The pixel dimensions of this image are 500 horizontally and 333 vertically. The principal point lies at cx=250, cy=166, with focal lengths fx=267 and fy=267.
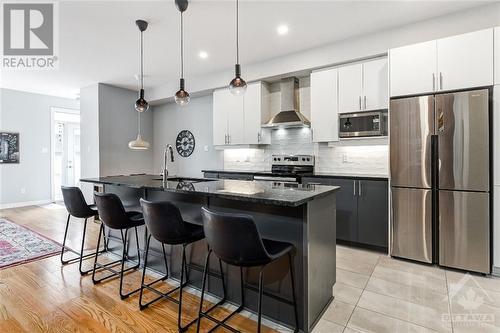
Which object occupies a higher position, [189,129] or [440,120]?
[189,129]

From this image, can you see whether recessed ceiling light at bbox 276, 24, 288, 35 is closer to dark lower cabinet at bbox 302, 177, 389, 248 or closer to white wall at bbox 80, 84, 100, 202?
dark lower cabinet at bbox 302, 177, 389, 248

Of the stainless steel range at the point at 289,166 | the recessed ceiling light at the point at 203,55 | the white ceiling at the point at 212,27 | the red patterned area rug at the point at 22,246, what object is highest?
the recessed ceiling light at the point at 203,55

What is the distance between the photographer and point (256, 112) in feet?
15.1

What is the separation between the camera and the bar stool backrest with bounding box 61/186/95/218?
288 cm

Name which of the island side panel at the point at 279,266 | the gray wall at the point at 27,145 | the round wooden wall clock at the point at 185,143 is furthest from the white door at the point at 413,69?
the gray wall at the point at 27,145

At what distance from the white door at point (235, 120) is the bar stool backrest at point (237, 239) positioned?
3.18 metres

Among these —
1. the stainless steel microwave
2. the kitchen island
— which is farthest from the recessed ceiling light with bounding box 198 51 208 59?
the kitchen island

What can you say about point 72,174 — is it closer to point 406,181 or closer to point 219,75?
point 219,75

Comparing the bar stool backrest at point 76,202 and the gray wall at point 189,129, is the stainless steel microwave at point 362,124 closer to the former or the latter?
the gray wall at point 189,129

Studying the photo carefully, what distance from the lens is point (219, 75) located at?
497 centimetres

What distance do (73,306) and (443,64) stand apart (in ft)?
14.2

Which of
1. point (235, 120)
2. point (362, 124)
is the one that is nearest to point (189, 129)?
point (235, 120)

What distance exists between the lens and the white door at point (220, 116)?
4.98 meters

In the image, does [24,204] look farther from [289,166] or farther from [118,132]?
[289,166]
